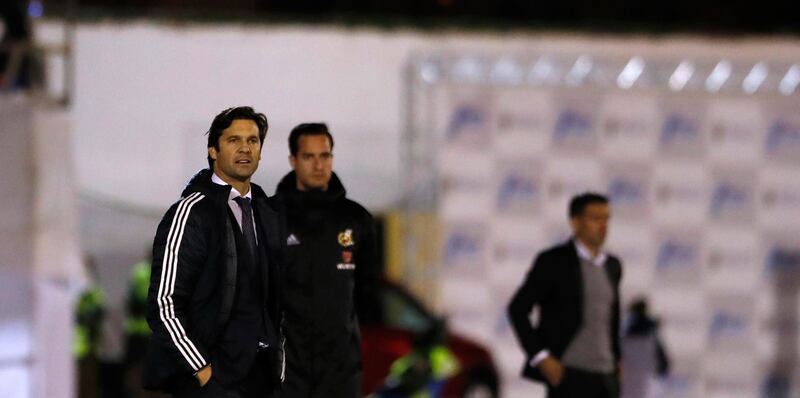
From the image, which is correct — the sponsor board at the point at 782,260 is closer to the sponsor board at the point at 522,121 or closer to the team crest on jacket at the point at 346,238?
the sponsor board at the point at 522,121

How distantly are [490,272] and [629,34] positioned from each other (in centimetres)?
404

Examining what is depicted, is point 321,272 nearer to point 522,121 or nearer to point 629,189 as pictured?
point 522,121

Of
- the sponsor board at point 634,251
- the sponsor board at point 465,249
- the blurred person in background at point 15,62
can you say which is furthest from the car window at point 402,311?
the blurred person in background at point 15,62

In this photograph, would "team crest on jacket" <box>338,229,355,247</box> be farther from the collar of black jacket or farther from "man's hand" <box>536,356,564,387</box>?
"man's hand" <box>536,356,564,387</box>

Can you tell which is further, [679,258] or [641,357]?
[679,258]

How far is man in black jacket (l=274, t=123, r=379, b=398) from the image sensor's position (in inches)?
235

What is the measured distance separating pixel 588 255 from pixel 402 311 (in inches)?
198

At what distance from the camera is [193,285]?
4.70 m

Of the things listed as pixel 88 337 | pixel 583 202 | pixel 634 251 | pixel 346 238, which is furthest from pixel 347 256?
pixel 88 337

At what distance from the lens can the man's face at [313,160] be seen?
6.00m

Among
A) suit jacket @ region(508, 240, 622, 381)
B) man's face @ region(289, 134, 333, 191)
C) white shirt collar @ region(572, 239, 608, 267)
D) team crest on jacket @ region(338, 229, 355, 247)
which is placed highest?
man's face @ region(289, 134, 333, 191)

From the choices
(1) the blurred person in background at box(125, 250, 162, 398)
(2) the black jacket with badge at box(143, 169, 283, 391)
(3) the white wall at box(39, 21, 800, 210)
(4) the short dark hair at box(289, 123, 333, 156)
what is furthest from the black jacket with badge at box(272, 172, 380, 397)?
(3) the white wall at box(39, 21, 800, 210)

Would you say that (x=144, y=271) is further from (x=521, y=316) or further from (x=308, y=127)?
(x=308, y=127)

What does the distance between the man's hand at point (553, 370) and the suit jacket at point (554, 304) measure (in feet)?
0.24
